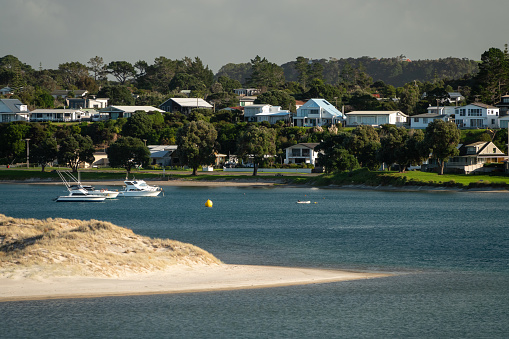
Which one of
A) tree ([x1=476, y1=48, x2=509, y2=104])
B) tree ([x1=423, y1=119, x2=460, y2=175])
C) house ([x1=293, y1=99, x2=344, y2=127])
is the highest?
tree ([x1=476, y1=48, x2=509, y2=104])

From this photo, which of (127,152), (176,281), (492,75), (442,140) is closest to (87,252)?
(176,281)

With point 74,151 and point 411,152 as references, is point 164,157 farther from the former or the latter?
point 411,152

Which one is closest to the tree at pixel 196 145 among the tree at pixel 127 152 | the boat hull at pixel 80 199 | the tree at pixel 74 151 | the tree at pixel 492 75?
the tree at pixel 127 152

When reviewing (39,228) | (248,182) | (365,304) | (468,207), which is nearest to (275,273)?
(365,304)

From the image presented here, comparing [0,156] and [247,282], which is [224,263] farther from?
[0,156]

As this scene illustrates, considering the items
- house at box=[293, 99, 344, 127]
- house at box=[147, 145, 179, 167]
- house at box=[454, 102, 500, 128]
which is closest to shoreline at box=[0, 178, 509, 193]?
house at box=[147, 145, 179, 167]

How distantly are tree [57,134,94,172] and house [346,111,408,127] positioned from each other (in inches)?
2912

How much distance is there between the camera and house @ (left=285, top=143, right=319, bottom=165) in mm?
162625

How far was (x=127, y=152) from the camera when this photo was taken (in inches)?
5930

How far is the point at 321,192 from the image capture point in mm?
126812

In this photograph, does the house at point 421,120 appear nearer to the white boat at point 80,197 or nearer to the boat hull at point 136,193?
the boat hull at point 136,193

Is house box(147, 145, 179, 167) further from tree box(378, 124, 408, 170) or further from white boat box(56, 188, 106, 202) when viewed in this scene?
white boat box(56, 188, 106, 202)

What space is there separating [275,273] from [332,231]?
2766 cm

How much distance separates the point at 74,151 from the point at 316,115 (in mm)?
72430
